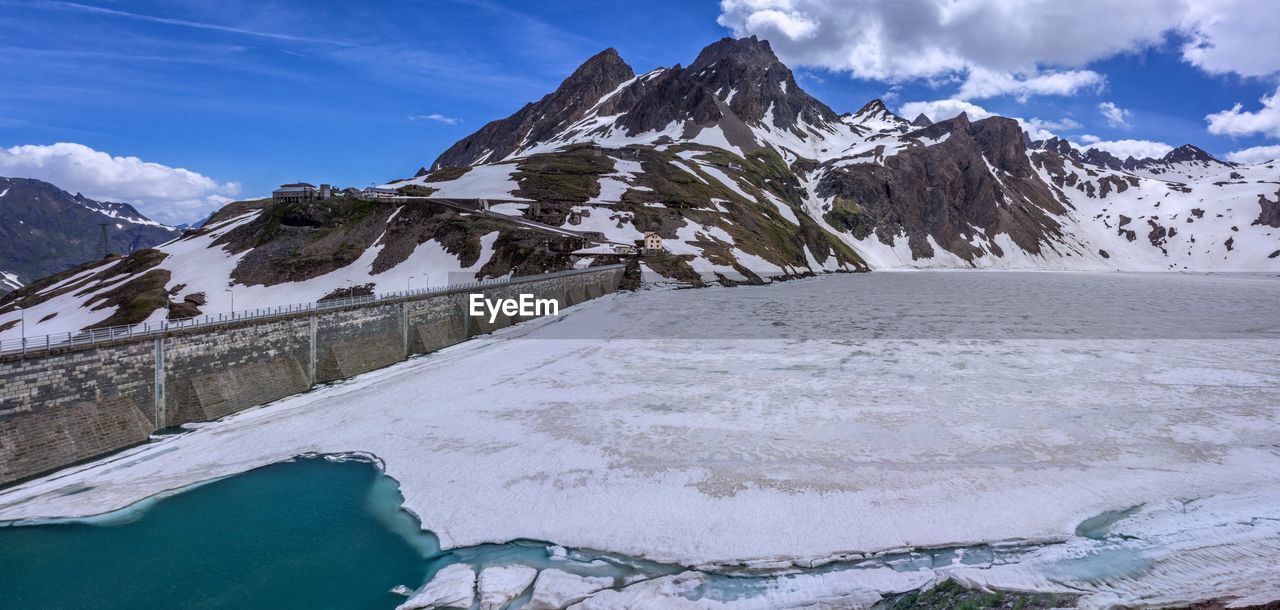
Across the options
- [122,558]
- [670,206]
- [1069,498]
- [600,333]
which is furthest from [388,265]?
[1069,498]

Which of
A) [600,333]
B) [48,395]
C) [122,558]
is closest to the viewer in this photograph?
[122,558]

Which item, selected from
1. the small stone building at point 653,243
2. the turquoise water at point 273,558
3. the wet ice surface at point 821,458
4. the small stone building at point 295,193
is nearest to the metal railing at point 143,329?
the wet ice surface at point 821,458

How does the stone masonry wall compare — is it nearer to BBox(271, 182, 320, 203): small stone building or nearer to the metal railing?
the metal railing

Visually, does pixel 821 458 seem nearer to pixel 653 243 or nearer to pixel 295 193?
pixel 653 243

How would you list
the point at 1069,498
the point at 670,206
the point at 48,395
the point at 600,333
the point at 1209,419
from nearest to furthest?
the point at 1069,498
the point at 48,395
the point at 1209,419
the point at 600,333
the point at 670,206

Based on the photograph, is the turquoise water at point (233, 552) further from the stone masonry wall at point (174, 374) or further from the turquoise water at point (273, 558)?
the stone masonry wall at point (174, 374)

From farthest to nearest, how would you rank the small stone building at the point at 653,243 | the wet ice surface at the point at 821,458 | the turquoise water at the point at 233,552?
the small stone building at the point at 653,243 → the wet ice surface at the point at 821,458 → the turquoise water at the point at 233,552

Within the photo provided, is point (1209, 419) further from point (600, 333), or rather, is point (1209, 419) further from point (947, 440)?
point (600, 333)
